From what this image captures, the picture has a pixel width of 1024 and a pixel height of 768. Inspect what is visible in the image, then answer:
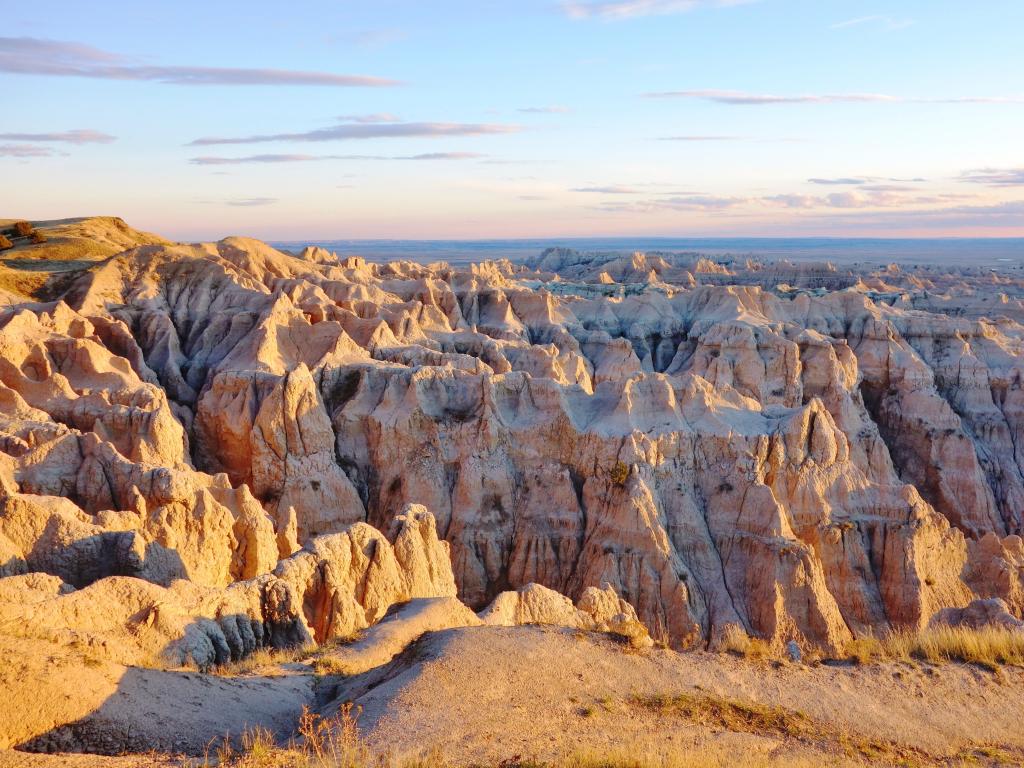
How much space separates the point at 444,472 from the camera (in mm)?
28438

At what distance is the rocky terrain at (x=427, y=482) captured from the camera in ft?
37.9

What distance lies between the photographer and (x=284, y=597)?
1409cm

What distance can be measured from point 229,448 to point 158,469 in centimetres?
1077

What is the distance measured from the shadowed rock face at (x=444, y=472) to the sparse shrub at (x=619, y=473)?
10cm

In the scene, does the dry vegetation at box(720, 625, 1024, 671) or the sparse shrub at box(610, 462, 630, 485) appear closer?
the dry vegetation at box(720, 625, 1024, 671)

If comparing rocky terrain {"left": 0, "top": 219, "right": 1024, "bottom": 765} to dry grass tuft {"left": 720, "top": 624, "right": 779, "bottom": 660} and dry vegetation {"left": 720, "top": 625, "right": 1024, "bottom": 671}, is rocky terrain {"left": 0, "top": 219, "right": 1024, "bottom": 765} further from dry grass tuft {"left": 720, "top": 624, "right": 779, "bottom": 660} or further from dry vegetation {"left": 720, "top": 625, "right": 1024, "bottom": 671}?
dry grass tuft {"left": 720, "top": 624, "right": 779, "bottom": 660}

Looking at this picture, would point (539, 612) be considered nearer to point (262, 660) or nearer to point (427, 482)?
point (262, 660)

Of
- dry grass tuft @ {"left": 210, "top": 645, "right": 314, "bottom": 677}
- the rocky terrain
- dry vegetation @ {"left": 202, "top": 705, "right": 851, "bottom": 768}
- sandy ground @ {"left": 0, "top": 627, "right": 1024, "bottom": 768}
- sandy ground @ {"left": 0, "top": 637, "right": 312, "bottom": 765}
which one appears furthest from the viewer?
the rocky terrain

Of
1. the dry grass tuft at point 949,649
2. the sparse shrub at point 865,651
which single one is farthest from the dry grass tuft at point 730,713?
the dry grass tuft at point 949,649

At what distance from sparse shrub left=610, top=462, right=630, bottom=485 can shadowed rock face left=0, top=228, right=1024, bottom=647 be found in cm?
10

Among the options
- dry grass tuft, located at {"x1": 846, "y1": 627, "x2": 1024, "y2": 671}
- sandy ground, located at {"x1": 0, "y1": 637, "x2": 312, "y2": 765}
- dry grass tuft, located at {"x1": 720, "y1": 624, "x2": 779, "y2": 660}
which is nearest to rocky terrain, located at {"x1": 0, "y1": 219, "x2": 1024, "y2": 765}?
sandy ground, located at {"x1": 0, "y1": 637, "x2": 312, "y2": 765}

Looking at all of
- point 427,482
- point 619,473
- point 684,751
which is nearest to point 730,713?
point 684,751

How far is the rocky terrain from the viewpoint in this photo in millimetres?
11562

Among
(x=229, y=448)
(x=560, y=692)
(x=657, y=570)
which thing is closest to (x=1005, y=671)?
(x=560, y=692)
